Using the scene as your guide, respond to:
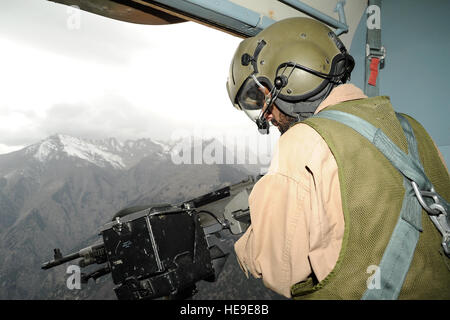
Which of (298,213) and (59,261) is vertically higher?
(298,213)

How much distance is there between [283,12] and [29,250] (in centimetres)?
3803

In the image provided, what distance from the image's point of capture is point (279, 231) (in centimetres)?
83

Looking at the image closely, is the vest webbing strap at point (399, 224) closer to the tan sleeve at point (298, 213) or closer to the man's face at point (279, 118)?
the tan sleeve at point (298, 213)

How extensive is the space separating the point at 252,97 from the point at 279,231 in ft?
2.94

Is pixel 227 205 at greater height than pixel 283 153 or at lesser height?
lesser

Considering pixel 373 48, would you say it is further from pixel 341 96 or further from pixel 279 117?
pixel 341 96

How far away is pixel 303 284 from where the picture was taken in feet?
2.84

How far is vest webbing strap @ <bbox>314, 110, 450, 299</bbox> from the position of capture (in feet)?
2.40

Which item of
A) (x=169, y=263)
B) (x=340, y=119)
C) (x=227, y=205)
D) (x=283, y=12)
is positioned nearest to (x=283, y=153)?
(x=340, y=119)

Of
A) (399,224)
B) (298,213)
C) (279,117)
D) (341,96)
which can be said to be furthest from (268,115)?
(399,224)

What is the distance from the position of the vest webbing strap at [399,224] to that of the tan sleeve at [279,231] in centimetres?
→ 22

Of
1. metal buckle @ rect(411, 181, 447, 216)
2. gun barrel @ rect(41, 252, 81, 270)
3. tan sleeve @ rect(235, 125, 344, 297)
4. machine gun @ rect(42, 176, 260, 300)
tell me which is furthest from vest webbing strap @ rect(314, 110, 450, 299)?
gun barrel @ rect(41, 252, 81, 270)

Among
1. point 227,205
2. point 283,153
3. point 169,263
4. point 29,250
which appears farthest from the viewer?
point 29,250
